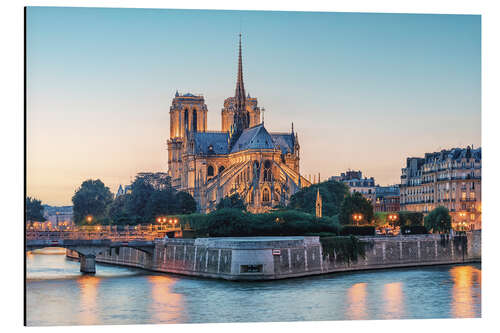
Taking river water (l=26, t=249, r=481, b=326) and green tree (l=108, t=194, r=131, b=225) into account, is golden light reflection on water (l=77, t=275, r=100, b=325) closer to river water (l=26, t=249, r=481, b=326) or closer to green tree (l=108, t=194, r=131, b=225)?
river water (l=26, t=249, r=481, b=326)

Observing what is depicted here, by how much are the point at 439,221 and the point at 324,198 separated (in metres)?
16.7

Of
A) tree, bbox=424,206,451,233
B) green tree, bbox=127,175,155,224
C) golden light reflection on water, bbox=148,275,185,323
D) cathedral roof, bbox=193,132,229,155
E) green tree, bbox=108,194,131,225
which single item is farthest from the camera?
cathedral roof, bbox=193,132,229,155

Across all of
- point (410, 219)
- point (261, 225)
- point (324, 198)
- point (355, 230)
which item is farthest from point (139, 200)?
point (355, 230)

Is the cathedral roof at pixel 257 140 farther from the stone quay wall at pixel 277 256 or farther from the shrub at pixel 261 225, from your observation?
the shrub at pixel 261 225

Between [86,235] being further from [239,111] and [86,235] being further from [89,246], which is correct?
[239,111]

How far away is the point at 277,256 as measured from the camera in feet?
146

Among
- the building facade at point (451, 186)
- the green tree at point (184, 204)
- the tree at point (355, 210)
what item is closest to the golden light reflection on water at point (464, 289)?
the tree at point (355, 210)

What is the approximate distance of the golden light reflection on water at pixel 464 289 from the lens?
34062mm

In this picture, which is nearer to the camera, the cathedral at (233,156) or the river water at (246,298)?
the river water at (246,298)

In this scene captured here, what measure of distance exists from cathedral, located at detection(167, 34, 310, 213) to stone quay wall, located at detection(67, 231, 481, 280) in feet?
111

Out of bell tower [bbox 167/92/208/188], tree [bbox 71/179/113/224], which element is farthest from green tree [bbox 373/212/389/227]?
bell tower [bbox 167/92/208/188]

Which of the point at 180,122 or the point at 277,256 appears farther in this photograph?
the point at 180,122

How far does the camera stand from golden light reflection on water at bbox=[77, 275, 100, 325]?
107 ft
